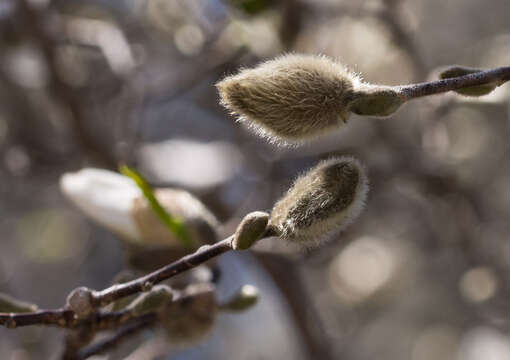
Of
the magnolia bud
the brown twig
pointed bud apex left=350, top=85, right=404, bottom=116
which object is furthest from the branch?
pointed bud apex left=350, top=85, right=404, bottom=116

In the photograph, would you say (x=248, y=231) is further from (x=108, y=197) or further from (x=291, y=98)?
(x=108, y=197)

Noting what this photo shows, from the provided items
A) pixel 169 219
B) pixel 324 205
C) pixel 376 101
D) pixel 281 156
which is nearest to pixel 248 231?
pixel 324 205

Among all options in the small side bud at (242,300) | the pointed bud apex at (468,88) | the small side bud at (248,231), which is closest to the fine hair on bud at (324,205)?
the small side bud at (248,231)

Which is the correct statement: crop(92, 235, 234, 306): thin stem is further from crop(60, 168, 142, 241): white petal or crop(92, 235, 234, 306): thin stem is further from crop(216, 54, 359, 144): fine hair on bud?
crop(60, 168, 142, 241): white petal

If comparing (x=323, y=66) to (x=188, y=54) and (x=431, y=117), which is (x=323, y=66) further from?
(x=188, y=54)

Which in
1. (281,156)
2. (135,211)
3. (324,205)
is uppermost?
(281,156)

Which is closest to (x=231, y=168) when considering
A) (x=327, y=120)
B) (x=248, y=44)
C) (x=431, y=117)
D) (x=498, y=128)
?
(x=248, y=44)
